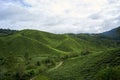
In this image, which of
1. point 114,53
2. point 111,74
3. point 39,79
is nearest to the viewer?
point 111,74

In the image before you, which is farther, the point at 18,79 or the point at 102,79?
the point at 18,79

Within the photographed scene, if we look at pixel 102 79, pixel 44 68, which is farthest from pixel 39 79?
pixel 102 79

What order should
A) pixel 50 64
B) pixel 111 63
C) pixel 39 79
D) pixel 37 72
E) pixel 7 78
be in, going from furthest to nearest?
pixel 50 64 < pixel 37 72 < pixel 7 78 < pixel 39 79 < pixel 111 63

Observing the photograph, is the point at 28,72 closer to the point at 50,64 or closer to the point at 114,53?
the point at 50,64

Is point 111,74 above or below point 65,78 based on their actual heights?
above

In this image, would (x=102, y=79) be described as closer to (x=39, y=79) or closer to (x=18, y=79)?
(x=39, y=79)

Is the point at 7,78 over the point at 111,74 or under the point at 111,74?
under

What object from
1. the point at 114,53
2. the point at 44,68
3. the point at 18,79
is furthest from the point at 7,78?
the point at 114,53

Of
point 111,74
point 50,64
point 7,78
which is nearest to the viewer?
point 111,74

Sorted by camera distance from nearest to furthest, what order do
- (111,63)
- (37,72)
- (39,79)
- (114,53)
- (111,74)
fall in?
(111,74), (111,63), (114,53), (39,79), (37,72)
